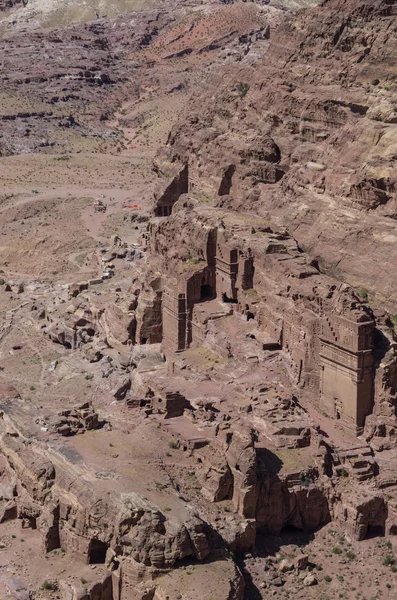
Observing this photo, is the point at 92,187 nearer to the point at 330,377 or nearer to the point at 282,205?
the point at 282,205

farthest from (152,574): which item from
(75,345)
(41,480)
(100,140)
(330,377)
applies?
(100,140)

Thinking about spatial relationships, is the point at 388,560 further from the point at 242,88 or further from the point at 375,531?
the point at 242,88

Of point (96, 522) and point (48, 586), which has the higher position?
point (96, 522)

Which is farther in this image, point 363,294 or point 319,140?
point 319,140

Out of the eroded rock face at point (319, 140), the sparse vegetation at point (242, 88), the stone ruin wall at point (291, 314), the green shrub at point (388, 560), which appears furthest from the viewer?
the sparse vegetation at point (242, 88)

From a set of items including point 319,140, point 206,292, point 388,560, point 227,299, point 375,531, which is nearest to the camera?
point 388,560

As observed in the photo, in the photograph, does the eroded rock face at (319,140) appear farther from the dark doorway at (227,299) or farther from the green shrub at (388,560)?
the green shrub at (388,560)

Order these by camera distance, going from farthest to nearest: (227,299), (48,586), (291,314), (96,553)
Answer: (227,299), (291,314), (96,553), (48,586)

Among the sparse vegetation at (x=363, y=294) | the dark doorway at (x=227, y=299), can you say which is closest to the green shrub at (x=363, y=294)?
the sparse vegetation at (x=363, y=294)

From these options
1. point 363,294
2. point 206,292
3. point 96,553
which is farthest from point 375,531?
point 206,292
